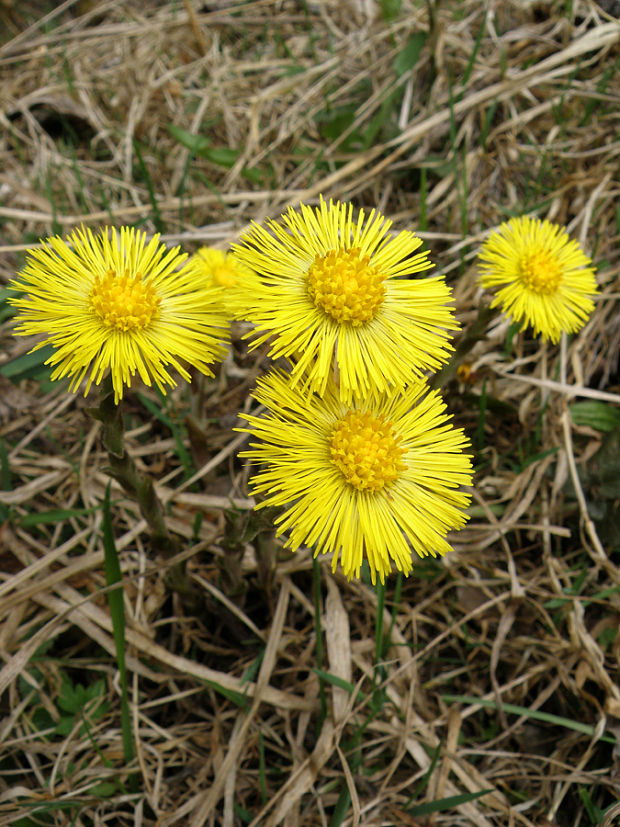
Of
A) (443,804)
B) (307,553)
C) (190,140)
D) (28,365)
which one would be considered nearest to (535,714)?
(443,804)

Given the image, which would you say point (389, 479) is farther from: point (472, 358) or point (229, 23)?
point (229, 23)

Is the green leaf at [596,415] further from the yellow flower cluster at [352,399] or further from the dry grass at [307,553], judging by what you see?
the yellow flower cluster at [352,399]

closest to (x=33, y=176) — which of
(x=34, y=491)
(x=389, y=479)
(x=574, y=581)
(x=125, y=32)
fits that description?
(x=125, y=32)

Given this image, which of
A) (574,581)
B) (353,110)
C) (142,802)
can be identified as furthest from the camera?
(353,110)

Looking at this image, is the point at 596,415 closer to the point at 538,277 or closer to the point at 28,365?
the point at 538,277

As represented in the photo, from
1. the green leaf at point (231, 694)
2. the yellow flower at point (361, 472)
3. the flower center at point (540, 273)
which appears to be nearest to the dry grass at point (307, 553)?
the green leaf at point (231, 694)

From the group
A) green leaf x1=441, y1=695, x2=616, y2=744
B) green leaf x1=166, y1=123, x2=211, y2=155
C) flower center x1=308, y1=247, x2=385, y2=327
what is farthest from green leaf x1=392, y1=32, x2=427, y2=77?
green leaf x1=441, y1=695, x2=616, y2=744

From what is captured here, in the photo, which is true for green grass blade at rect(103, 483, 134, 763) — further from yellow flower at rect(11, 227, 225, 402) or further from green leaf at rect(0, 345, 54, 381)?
green leaf at rect(0, 345, 54, 381)
